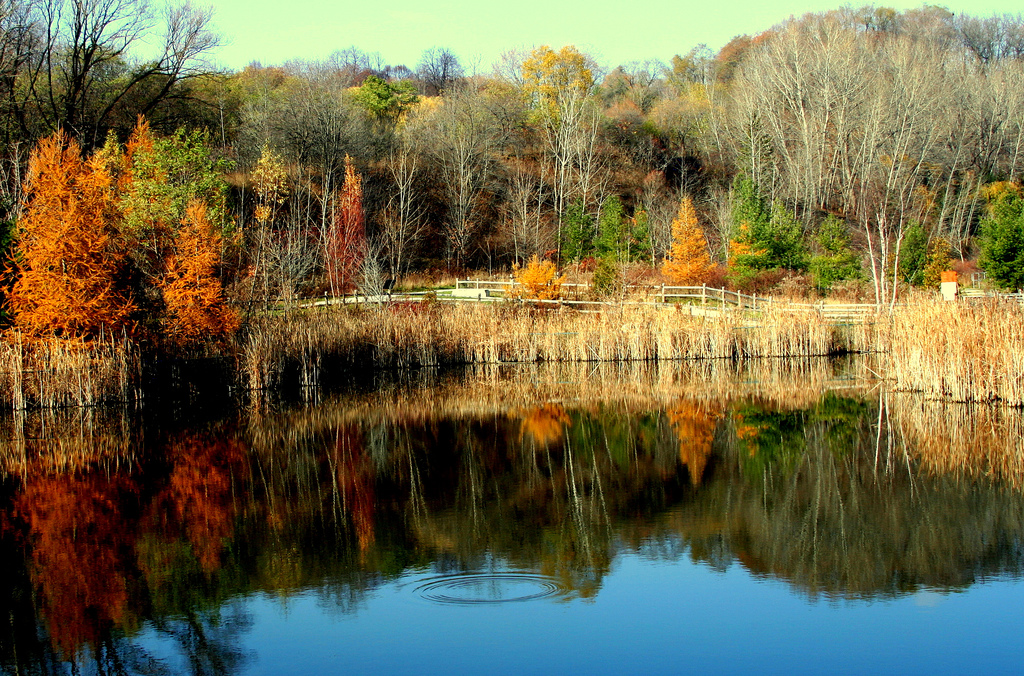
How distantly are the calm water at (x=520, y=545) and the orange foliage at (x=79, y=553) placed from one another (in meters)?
0.04

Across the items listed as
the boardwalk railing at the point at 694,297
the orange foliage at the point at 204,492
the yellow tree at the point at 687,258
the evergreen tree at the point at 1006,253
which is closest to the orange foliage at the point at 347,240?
the boardwalk railing at the point at 694,297

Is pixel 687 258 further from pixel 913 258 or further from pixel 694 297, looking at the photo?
pixel 913 258

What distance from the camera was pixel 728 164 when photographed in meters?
61.3

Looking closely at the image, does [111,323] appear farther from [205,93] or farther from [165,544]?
[205,93]

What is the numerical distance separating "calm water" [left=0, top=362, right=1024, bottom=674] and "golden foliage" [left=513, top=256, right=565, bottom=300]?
16498 mm

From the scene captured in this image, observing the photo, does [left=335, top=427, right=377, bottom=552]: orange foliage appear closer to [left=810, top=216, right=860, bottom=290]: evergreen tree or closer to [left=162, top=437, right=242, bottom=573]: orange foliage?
[left=162, top=437, right=242, bottom=573]: orange foliage

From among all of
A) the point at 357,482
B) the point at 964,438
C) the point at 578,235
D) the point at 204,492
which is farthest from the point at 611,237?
the point at 204,492

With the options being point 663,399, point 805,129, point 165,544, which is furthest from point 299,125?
point 165,544

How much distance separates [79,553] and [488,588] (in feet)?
13.4

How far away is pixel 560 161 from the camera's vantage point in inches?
2164

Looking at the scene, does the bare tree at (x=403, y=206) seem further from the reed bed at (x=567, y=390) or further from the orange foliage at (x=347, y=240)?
the reed bed at (x=567, y=390)

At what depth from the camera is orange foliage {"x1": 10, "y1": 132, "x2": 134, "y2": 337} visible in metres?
18.9

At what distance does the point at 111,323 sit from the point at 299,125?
102 ft

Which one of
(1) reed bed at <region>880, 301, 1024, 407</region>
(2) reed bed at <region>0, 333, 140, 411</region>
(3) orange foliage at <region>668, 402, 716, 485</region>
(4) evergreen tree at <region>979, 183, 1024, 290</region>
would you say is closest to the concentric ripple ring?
(3) orange foliage at <region>668, 402, 716, 485</region>
